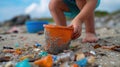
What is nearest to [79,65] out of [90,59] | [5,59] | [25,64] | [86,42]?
[90,59]

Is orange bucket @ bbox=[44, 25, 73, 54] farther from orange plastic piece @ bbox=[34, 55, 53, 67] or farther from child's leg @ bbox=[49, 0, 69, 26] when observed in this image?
child's leg @ bbox=[49, 0, 69, 26]

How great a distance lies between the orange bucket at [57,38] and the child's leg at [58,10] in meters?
0.89

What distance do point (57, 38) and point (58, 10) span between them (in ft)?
3.31

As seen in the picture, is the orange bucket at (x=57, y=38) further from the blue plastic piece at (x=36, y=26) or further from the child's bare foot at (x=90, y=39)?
the blue plastic piece at (x=36, y=26)

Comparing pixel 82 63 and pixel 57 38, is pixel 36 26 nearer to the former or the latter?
pixel 57 38

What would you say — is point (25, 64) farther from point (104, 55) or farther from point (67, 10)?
point (67, 10)

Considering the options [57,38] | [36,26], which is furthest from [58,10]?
[36,26]

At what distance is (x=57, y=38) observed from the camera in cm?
316

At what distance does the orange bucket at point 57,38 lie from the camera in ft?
10.3

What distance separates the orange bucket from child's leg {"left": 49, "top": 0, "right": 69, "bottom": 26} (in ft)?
2.92

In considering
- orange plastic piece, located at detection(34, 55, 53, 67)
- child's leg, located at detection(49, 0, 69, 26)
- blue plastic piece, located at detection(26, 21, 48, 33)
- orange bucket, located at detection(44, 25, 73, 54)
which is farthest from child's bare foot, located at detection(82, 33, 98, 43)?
blue plastic piece, located at detection(26, 21, 48, 33)

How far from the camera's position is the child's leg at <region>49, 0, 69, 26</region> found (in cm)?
402

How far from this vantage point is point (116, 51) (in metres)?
3.31

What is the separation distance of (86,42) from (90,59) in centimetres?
131
